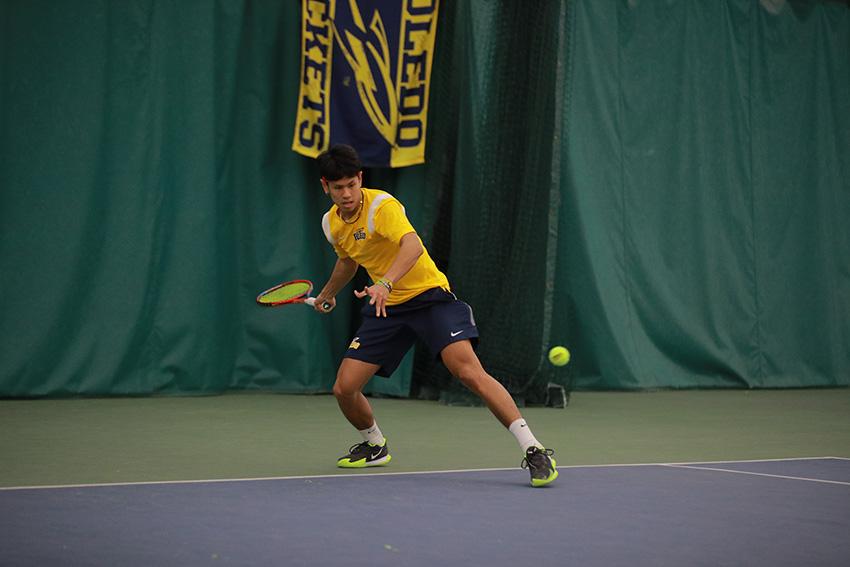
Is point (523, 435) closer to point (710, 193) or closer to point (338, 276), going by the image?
point (338, 276)

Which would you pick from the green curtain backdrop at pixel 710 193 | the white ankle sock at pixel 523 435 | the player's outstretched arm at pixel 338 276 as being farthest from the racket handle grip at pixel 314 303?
the green curtain backdrop at pixel 710 193

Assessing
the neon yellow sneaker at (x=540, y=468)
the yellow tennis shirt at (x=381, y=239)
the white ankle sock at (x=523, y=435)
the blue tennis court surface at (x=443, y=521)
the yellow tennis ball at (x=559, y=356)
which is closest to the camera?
the blue tennis court surface at (x=443, y=521)

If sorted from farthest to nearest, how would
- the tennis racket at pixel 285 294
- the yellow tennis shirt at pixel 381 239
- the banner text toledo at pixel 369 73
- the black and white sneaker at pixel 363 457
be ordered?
the banner text toledo at pixel 369 73, the tennis racket at pixel 285 294, the black and white sneaker at pixel 363 457, the yellow tennis shirt at pixel 381 239

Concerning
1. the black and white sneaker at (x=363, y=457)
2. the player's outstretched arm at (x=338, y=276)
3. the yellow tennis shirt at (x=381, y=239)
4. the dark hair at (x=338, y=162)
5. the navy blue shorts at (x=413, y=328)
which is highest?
the dark hair at (x=338, y=162)

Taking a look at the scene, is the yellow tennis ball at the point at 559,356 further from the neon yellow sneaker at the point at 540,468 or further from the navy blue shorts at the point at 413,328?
the neon yellow sneaker at the point at 540,468

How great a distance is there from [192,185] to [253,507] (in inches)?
195

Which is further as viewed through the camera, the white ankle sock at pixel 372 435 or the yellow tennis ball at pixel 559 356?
the yellow tennis ball at pixel 559 356

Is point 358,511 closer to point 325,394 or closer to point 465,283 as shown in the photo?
point 465,283

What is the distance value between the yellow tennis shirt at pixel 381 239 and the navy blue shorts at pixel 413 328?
0.19ft

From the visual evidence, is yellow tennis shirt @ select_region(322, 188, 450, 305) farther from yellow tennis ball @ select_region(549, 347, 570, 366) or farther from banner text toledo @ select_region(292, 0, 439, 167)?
banner text toledo @ select_region(292, 0, 439, 167)

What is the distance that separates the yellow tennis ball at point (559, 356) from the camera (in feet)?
24.2

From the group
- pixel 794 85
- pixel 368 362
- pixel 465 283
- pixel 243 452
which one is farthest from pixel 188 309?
pixel 794 85

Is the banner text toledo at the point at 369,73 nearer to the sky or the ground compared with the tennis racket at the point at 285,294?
nearer to the sky

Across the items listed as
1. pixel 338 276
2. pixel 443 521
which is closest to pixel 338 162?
pixel 338 276
